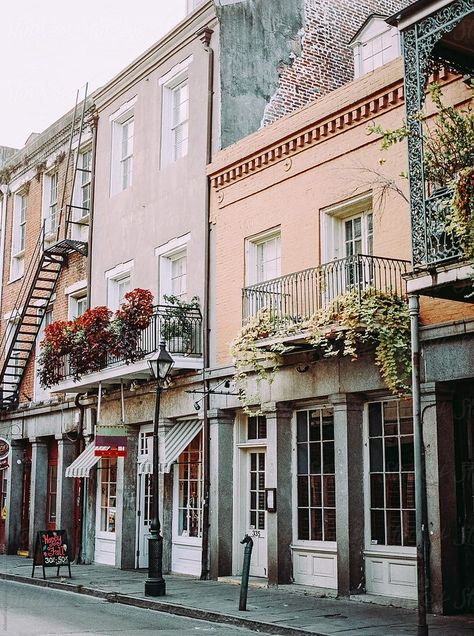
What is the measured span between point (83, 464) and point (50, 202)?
26.6 ft

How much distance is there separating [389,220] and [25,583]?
10.0 m

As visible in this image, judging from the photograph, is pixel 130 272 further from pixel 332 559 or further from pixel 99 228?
pixel 332 559

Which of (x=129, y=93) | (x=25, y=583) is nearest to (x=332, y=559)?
(x=25, y=583)

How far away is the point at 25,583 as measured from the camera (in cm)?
1766

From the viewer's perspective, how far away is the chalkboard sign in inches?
687

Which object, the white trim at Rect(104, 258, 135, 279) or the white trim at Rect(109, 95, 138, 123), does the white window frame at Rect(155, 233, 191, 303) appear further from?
the white trim at Rect(109, 95, 138, 123)

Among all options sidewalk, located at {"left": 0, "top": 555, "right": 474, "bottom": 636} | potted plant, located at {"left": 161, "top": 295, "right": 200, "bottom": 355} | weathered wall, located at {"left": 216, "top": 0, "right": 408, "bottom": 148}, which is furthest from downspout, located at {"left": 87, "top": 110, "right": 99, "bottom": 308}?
sidewalk, located at {"left": 0, "top": 555, "right": 474, "bottom": 636}

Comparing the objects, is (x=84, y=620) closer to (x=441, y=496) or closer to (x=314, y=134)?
(x=441, y=496)

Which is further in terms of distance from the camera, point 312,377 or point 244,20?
point 244,20

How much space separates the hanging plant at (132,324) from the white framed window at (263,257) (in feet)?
7.55

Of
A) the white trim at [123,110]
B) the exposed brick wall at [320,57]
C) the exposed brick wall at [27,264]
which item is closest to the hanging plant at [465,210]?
the exposed brick wall at [320,57]

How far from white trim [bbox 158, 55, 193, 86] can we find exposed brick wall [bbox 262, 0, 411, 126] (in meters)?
1.99

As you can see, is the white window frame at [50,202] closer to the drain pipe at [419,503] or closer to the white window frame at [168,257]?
the white window frame at [168,257]

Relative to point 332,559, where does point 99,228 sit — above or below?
above
